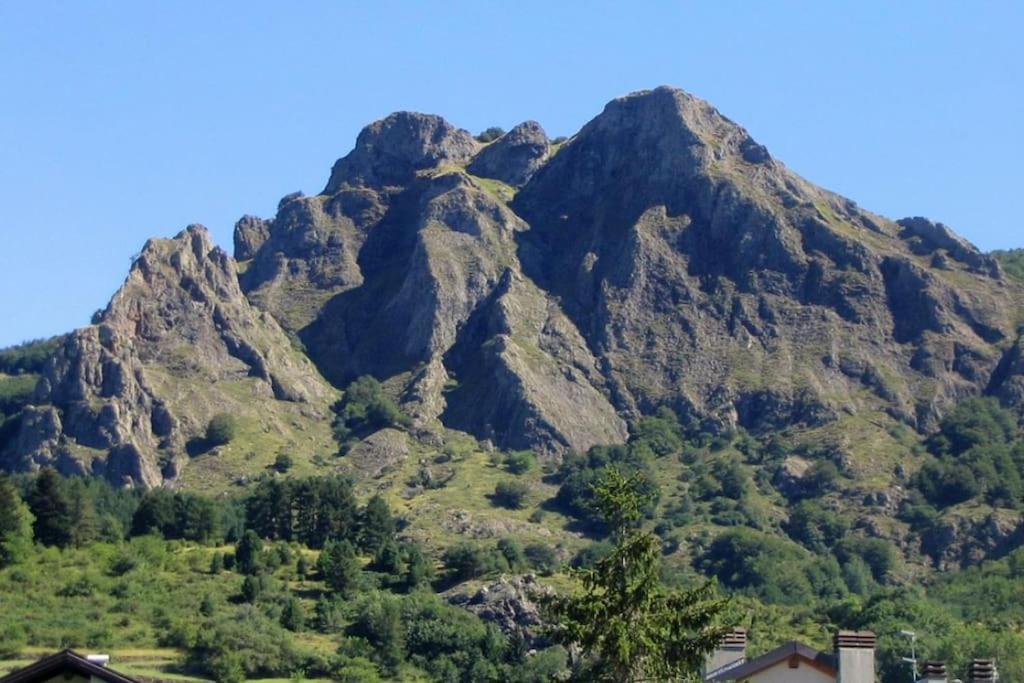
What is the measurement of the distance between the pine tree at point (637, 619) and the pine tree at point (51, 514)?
116986 millimetres

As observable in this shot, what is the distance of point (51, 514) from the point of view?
15762 cm

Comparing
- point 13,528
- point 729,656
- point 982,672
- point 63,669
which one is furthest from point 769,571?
point 63,669

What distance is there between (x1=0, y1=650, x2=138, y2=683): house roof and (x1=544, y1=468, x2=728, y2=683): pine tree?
9870mm

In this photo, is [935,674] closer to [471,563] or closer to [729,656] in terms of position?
[729,656]

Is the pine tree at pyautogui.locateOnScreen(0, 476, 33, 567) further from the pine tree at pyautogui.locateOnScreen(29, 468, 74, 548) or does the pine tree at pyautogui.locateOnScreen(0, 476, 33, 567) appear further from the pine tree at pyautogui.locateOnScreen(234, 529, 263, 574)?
the pine tree at pyautogui.locateOnScreen(234, 529, 263, 574)

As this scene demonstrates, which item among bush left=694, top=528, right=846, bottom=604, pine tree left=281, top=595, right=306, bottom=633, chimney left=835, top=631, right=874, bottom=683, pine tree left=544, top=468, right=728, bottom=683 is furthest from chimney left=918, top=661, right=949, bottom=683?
bush left=694, top=528, right=846, bottom=604

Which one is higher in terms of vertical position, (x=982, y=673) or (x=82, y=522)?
(x=82, y=522)

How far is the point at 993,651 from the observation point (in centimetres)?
12356

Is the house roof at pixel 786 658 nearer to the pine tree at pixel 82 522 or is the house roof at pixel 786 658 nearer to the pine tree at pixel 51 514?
the pine tree at pixel 51 514

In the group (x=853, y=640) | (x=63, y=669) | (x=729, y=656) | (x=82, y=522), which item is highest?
(x=82, y=522)

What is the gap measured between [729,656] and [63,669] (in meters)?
18.6

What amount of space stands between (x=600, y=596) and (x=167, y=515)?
126 meters

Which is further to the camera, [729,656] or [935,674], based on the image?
[729,656]

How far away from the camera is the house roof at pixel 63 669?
129 feet
